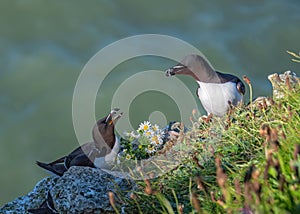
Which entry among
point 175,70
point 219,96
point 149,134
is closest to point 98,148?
point 149,134

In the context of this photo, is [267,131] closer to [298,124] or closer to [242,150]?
[298,124]

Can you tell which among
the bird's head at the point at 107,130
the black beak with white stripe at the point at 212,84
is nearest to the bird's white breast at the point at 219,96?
the black beak with white stripe at the point at 212,84

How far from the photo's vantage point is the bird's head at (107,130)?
7.74m

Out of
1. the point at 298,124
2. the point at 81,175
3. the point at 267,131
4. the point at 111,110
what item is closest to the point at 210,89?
the point at 111,110

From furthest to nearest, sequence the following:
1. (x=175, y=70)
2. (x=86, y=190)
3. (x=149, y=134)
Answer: (x=149, y=134) → (x=175, y=70) → (x=86, y=190)

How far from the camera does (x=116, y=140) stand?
786 centimetres

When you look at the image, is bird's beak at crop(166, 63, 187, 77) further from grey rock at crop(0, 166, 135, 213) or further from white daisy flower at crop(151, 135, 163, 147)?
grey rock at crop(0, 166, 135, 213)

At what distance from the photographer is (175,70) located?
8.02 metres

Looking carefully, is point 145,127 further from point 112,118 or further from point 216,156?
point 216,156

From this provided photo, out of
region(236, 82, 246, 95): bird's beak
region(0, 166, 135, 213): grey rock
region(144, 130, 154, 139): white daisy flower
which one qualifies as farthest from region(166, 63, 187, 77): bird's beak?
region(0, 166, 135, 213): grey rock

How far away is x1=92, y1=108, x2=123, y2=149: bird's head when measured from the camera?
7.74m

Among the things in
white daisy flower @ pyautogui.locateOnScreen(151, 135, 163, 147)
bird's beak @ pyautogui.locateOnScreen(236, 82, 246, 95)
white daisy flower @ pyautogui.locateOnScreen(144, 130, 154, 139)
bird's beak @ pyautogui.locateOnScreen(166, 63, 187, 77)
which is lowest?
white daisy flower @ pyautogui.locateOnScreen(151, 135, 163, 147)

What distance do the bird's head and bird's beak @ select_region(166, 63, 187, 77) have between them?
98cm

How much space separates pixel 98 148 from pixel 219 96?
2.09 metres
